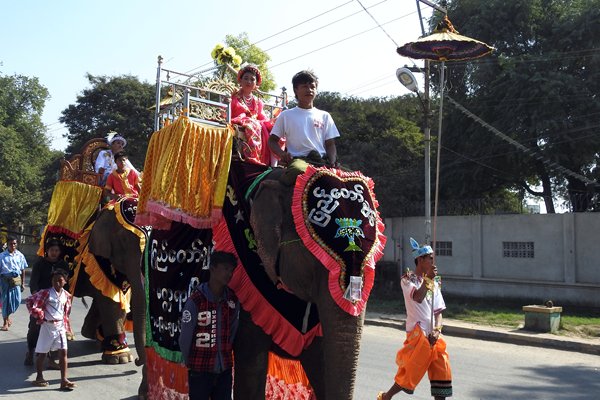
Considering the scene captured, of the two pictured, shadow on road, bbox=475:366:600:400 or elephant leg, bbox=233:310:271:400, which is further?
shadow on road, bbox=475:366:600:400

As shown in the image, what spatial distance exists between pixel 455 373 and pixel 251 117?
4.55m

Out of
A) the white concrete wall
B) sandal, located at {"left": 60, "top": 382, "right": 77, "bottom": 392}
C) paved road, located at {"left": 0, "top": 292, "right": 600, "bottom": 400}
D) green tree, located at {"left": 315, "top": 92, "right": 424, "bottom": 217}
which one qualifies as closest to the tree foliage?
the white concrete wall

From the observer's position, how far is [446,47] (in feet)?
24.9

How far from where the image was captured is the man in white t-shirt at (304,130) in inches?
187

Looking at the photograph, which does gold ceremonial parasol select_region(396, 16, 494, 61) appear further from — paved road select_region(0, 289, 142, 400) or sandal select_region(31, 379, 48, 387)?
sandal select_region(31, 379, 48, 387)

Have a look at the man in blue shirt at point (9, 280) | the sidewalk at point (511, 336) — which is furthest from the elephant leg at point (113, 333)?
the sidewalk at point (511, 336)

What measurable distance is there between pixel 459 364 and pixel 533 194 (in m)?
13.9

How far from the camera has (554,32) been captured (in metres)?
18.8

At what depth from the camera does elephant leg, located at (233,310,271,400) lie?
14.0 feet

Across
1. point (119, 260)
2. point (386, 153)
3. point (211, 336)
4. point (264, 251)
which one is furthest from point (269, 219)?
point (386, 153)

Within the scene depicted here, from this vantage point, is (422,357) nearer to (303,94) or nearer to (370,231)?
(370,231)

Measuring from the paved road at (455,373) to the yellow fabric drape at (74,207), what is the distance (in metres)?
1.85

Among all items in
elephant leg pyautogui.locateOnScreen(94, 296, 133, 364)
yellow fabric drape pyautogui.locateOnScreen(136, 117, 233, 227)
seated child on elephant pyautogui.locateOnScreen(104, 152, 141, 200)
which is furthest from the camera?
seated child on elephant pyautogui.locateOnScreen(104, 152, 141, 200)

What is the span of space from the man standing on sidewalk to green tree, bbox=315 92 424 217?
44.8 feet
